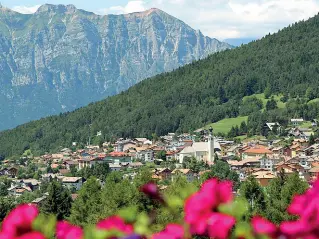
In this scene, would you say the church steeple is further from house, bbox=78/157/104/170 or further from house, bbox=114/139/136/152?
house, bbox=114/139/136/152

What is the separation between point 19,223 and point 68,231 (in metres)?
0.29

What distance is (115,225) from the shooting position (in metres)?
2.89

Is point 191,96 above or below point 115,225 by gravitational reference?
above

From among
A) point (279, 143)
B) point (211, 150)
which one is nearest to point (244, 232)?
point (211, 150)

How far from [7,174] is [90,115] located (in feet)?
233

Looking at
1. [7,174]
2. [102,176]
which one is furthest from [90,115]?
[102,176]

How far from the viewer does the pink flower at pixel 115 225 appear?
286cm

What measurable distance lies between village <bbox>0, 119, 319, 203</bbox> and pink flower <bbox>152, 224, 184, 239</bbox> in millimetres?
70896

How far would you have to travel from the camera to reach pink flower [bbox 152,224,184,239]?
9.02 ft

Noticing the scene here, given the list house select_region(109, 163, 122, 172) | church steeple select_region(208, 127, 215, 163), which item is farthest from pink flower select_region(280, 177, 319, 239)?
church steeple select_region(208, 127, 215, 163)

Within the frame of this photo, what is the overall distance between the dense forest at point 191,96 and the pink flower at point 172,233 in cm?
14628

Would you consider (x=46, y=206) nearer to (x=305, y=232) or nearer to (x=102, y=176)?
(x=102, y=176)

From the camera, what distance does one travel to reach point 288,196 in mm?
38875

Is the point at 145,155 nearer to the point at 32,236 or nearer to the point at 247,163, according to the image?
the point at 247,163
